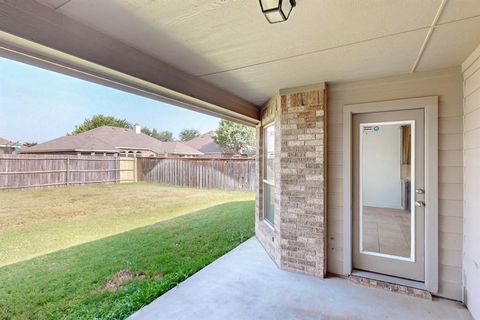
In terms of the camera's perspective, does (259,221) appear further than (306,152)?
Yes

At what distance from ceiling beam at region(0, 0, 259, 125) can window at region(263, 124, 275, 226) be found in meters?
1.91

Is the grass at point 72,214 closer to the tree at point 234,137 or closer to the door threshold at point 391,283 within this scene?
the door threshold at point 391,283

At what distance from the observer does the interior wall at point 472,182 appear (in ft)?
7.00

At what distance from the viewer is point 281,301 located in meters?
2.52

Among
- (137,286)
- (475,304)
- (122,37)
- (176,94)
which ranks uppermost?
(122,37)

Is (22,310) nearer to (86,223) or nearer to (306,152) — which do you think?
(86,223)

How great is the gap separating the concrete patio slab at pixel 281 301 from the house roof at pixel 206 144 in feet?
61.1

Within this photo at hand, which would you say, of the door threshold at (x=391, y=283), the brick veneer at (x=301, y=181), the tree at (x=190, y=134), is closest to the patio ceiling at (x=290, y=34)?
the brick veneer at (x=301, y=181)

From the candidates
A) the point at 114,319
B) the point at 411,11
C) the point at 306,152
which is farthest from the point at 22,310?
the point at 411,11

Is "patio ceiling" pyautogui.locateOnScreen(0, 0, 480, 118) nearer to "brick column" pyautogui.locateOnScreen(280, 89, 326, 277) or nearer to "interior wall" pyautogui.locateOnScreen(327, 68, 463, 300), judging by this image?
"interior wall" pyautogui.locateOnScreen(327, 68, 463, 300)

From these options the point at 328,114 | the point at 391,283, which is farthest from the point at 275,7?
the point at 391,283

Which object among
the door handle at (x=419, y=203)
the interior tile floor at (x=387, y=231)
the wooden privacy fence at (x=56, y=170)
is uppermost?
the wooden privacy fence at (x=56, y=170)

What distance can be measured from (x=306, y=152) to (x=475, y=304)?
6.97ft

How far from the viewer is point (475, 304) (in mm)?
2180
